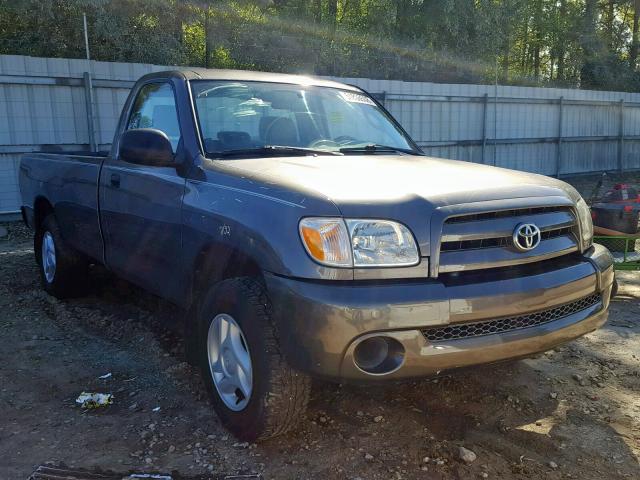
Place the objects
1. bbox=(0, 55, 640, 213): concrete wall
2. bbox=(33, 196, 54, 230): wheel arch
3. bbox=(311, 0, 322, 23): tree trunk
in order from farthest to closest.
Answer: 1. bbox=(311, 0, 322, 23): tree trunk
2. bbox=(0, 55, 640, 213): concrete wall
3. bbox=(33, 196, 54, 230): wheel arch

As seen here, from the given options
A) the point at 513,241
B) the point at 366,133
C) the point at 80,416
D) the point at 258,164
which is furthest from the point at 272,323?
the point at 366,133

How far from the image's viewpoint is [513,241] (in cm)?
280

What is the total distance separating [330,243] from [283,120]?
153 centimetres

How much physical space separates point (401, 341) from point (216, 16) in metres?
15.0

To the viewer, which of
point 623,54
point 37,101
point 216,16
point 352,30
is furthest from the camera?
point 623,54

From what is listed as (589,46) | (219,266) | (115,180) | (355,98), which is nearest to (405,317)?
(219,266)

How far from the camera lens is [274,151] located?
3562mm

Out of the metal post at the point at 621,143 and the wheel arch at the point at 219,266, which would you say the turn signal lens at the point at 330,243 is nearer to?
the wheel arch at the point at 219,266

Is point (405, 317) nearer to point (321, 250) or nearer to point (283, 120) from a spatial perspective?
point (321, 250)

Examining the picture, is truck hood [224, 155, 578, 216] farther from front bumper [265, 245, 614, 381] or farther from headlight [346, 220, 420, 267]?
front bumper [265, 245, 614, 381]

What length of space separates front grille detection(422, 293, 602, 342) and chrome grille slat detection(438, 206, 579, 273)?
9.6 inches

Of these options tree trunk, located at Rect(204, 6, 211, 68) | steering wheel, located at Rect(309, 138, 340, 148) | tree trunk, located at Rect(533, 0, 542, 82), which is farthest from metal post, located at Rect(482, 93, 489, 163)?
tree trunk, located at Rect(533, 0, 542, 82)

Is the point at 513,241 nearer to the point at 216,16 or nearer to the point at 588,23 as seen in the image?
the point at 216,16

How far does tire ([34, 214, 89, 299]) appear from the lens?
5.26 metres
